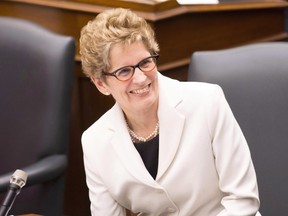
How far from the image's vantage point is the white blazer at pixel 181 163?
1.64 m

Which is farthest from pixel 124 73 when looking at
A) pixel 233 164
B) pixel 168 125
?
pixel 233 164

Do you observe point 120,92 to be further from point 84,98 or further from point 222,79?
point 84,98

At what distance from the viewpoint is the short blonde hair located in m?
1.60

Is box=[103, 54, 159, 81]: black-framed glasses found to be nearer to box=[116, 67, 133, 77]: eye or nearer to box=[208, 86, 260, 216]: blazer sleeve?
box=[116, 67, 133, 77]: eye

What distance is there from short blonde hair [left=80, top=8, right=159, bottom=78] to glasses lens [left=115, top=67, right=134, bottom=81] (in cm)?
3

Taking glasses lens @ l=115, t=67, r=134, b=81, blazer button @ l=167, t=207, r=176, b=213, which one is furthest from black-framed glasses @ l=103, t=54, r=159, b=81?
blazer button @ l=167, t=207, r=176, b=213

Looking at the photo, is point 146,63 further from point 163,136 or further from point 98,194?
point 98,194

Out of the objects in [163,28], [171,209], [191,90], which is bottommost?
[171,209]

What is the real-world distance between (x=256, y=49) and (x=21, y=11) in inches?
40.2

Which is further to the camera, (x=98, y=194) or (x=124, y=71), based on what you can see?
(x=98, y=194)

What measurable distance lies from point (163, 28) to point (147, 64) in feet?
2.68

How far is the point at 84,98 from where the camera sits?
2.54 metres

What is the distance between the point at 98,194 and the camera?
176cm

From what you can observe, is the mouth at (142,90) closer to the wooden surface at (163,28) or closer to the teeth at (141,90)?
the teeth at (141,90)
